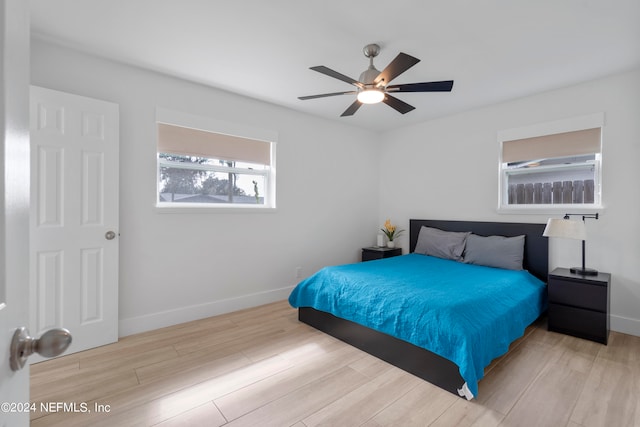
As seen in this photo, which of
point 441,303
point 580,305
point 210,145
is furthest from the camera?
point 210,145

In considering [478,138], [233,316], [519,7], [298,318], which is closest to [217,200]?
[233,316]

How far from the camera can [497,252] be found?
3463 mm

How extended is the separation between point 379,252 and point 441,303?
231 centimetres

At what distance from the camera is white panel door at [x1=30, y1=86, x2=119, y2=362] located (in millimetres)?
2301

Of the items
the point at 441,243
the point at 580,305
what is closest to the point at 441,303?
the point at 580,305

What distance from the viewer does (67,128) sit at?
2.40 m

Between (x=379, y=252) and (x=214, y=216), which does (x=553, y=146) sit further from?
(x=214, y=216)

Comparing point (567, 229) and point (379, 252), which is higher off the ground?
point (567, 229)

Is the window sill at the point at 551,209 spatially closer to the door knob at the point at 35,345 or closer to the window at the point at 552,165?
the window at the point at 552,165

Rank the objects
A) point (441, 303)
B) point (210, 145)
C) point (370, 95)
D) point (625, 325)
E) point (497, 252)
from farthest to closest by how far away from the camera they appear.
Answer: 1. point (497, 252)
2. point (210, 145)
3. point (625, 325)
4. point (370, 95)
5. point (441, 303)

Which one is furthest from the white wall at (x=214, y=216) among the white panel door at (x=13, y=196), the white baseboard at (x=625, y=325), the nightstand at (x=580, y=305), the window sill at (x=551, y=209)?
the white baseboard at (x=625, y=325)

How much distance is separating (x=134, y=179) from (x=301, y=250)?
218 cm

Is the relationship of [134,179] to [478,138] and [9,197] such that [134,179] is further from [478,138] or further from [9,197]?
[478,138]

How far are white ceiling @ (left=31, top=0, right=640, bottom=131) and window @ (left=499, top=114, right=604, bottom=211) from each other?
Answer: 524 millimetres
